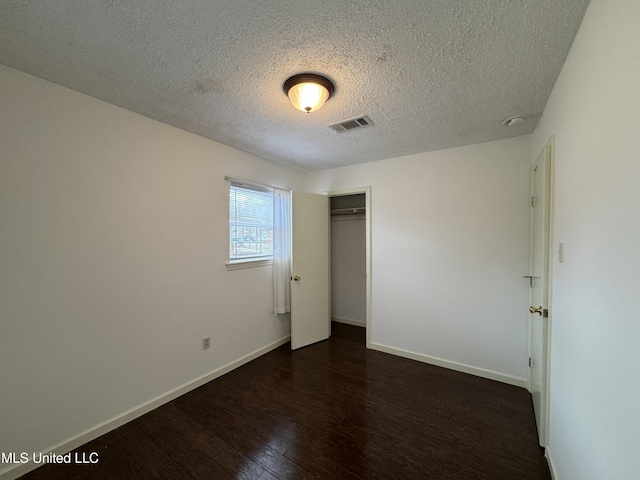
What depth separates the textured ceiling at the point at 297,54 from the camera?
1108mm

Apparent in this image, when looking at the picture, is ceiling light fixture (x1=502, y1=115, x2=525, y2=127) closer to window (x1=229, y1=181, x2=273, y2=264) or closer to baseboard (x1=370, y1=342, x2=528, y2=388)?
baseboard (x1=370, y1=342, x2=528, y2=388)

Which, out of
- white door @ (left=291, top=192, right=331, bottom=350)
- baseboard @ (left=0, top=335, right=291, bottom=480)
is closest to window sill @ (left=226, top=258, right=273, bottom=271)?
white door @ (left=291, top=192, right=331, bottom=350)

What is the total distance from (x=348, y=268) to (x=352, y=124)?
8.35 ft

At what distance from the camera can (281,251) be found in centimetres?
333

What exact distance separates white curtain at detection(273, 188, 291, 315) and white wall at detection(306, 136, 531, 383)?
1047mm

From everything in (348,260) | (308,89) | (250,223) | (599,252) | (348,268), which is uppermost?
(308,89)

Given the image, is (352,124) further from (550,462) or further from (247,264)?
(550,462)

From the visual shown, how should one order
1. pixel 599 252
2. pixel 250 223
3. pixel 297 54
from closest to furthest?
pixel 599 252 → pixel 297 54 → pixel 250 223

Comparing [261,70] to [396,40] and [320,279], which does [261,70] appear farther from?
[320,279]

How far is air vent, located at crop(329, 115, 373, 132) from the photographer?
2.12 meters

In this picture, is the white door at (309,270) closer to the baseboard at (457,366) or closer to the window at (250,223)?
the window at (250,223)

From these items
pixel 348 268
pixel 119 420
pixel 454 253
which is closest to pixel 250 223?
pixel 348 268

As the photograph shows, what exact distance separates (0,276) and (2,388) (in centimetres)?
64

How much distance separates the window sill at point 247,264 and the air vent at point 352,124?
67.4 inches
